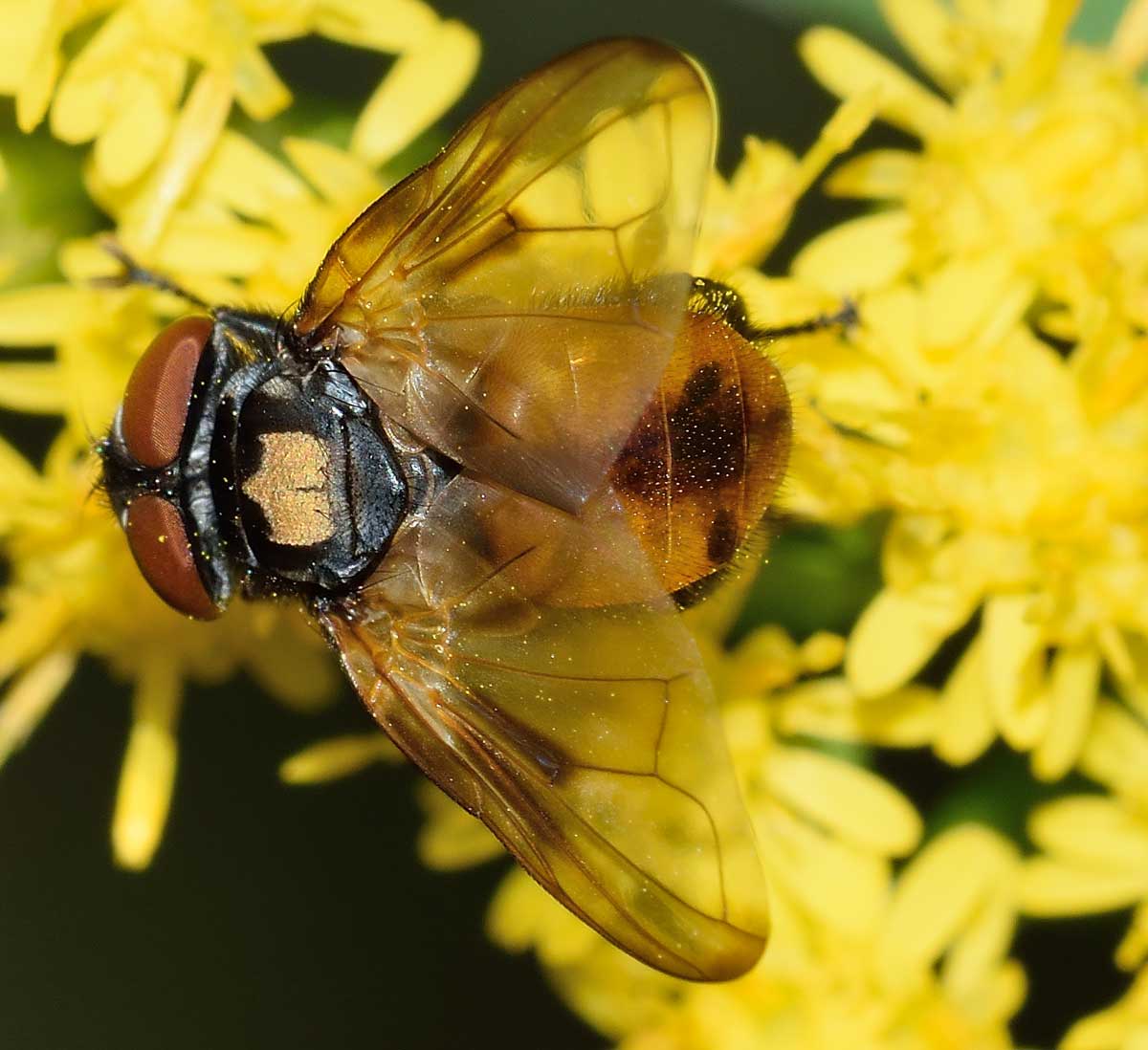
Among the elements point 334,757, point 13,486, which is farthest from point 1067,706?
point 13,486

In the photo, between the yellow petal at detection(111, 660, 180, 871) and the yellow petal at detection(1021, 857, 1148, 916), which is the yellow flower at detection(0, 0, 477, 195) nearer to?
the yellow petal at detection(111, 660, 180, 871)

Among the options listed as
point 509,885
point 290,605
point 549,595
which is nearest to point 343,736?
point 509,885

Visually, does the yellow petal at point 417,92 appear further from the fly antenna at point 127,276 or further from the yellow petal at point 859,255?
the yellow petal at point 859,255

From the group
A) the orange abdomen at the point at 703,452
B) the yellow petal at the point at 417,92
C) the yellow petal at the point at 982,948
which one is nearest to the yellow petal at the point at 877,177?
the yellow petal at the point at 417,92

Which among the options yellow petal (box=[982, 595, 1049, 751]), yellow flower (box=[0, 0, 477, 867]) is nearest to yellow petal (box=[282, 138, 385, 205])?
yellow flower (box=[0, 0, 477, 867])

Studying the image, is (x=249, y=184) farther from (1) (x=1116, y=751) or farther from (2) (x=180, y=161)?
(1) (x=1116, y=751)
